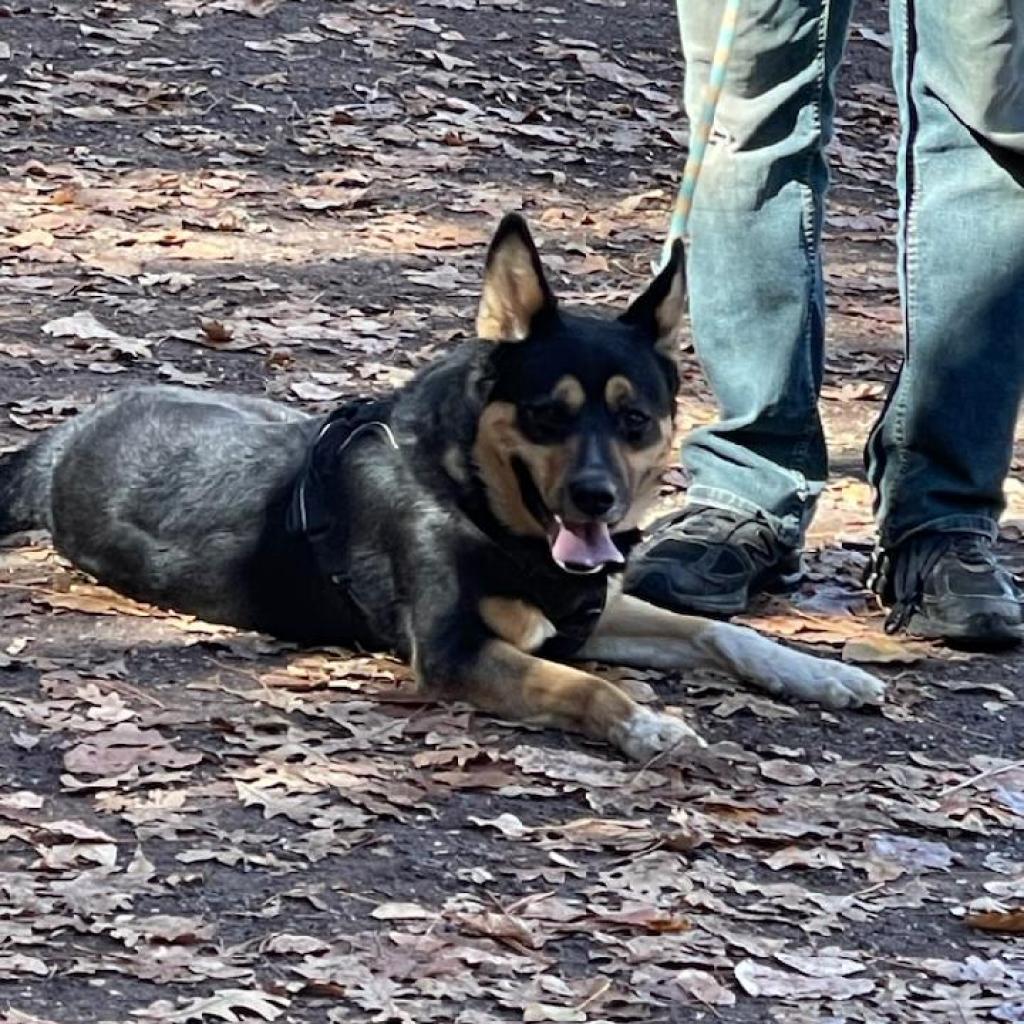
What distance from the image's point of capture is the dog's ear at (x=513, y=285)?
16.5 ft

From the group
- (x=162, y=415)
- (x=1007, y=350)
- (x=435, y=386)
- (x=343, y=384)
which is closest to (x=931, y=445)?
(x=1007, y=350)

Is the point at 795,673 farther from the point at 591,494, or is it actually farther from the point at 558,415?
the point at 558,415

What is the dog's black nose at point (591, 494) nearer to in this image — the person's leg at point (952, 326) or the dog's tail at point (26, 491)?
the person's leg at point (952, 326)

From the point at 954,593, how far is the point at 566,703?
1.21m

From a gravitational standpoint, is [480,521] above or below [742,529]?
above

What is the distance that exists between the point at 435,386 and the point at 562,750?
1017 millimetres

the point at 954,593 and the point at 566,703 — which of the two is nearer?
the point at 566,703

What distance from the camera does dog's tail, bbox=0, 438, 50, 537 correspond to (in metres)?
5.93

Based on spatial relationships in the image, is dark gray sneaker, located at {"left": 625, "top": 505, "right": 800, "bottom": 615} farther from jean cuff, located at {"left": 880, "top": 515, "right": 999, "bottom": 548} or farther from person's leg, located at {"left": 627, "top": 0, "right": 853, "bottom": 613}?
jean cuff, located at {"left": 880, "top": 515, "right": 999, "bottom": 548}

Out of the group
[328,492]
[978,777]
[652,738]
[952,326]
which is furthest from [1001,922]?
[328,492]

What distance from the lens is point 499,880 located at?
4098 mm

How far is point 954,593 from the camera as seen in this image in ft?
18.1

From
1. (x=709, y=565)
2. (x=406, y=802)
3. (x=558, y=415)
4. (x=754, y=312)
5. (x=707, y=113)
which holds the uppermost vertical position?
(x=707, y=113)

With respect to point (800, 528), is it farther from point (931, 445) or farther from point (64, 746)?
point (64, 746)
